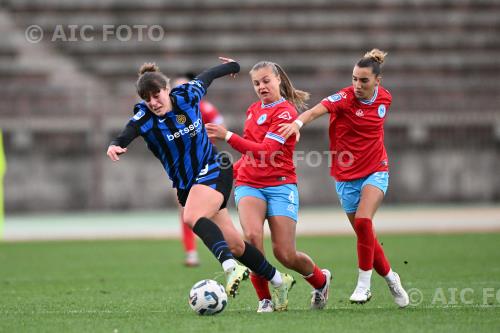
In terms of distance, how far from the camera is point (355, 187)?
25.7ft

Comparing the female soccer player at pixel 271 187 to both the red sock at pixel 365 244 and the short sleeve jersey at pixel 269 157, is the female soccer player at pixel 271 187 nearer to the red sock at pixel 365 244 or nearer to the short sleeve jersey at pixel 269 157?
the short sleeve jersey at pixel 269 157

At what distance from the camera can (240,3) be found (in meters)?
25.5

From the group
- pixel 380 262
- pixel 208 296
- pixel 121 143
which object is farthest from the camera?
pixel 380 262

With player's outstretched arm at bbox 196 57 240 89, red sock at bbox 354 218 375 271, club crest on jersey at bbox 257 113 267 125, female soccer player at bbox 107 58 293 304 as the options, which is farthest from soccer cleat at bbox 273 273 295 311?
player's outstretched arm at bbox 196 57 240 89

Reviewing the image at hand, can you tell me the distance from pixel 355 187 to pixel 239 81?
16.6 meters

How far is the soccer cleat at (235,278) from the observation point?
6.53 meters

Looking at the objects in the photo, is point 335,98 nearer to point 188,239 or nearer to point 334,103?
point 334,103

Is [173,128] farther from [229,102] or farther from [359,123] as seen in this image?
[229,102]

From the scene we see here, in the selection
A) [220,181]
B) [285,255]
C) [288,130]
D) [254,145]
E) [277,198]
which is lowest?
[285,255]

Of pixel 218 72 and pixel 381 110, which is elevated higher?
pixel 218 72

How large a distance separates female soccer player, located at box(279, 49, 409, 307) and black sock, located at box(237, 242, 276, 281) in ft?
2.60

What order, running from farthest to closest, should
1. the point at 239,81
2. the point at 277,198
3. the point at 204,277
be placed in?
the point at 239,81 < the point at 204,277 < the point at 277,198

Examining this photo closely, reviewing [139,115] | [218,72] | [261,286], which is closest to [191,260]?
[218,72]

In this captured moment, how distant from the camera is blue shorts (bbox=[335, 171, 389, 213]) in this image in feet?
25.4
